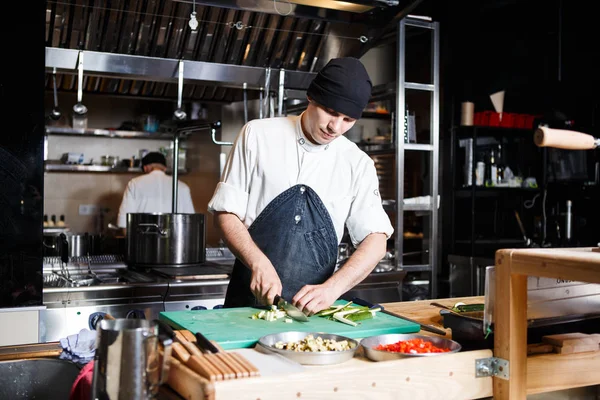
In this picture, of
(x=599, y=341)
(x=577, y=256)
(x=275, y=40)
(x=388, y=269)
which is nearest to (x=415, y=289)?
(x=388, y=269)

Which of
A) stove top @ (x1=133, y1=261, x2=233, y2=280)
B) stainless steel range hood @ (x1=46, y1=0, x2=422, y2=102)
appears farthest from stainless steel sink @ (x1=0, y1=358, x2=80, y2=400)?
stainless steel range hood @ (x1=46, y1=0, x2=422, y2=102)

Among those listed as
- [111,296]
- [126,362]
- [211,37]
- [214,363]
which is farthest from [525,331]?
[211,37]

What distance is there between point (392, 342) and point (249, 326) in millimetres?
419

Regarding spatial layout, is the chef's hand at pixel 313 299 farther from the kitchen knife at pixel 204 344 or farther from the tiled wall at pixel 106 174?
the tiled wall at pixel 106 174

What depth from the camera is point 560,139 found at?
153 centimetres

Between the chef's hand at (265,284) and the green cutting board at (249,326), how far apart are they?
0.10 metres

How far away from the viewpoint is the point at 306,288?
7.09 ft

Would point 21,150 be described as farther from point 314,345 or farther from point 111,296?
point 314,345

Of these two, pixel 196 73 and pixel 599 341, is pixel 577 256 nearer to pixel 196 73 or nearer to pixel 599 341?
pixel 599 341

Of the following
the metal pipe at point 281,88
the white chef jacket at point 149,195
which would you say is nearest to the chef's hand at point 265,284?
the metal pipe at point 281,88

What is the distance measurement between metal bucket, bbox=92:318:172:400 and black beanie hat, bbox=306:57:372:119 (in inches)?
50.2

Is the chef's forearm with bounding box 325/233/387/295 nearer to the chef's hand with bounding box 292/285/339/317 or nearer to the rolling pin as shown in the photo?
the chef's hand with bounding box 292/285/339/317

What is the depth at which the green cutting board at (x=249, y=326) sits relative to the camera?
70.9 inches

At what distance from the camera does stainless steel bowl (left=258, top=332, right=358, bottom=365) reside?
159cm
